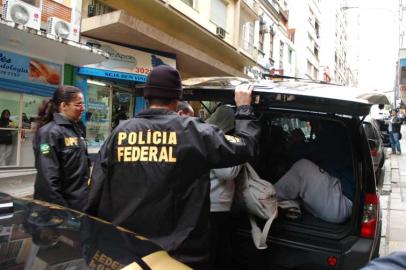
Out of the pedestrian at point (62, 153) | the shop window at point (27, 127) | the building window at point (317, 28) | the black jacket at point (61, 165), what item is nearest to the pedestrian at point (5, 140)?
Answer: the shop window at point (27, 127)

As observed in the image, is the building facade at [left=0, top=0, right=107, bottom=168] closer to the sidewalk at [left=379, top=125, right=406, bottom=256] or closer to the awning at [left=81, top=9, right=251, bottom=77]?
the awning at [left=81, top=9, right=251, bottom=77]

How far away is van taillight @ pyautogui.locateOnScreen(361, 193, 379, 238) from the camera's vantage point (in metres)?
3.34

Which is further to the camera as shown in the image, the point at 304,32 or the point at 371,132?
the point at 304,32

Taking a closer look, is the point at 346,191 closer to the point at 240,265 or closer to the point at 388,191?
the point at 240,265

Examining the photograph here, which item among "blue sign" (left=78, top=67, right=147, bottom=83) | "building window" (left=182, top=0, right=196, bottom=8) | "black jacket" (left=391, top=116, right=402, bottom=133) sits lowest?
"black jacket" (left=391, top=116, right=402, bottom=133)

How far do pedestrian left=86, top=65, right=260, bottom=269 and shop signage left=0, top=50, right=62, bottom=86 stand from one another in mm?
8953

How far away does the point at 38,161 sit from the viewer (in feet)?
11.0

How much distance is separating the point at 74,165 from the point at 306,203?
1.89m

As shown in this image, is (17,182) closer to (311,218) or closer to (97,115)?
(97,115)

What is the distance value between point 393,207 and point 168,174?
23.0ft

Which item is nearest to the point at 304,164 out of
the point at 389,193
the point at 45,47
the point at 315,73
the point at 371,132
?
the point at 389,193

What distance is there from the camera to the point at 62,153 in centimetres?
343

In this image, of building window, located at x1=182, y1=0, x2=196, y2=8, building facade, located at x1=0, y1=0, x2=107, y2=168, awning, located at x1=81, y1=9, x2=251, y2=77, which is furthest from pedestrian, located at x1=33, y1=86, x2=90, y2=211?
building window, located at x1=182, y1=0, x2=196, y2=8

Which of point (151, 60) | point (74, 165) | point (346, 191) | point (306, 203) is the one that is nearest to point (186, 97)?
point (74, 165)
